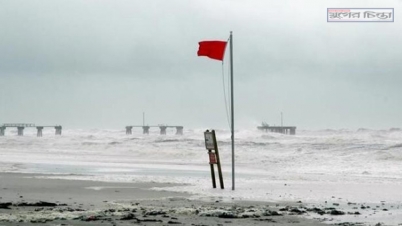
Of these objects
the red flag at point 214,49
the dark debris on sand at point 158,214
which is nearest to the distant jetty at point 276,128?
the red flag at point 214,49

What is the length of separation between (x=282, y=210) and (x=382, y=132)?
7162 centimetres

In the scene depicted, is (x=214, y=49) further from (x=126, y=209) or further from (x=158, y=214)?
(x=158, y=214)

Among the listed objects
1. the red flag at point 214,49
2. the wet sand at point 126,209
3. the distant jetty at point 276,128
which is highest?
the red flag at point 214,49

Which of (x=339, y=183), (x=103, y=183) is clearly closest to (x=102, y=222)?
(x=103, y=183)

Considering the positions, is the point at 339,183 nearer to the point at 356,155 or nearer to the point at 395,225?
the point at 395,225

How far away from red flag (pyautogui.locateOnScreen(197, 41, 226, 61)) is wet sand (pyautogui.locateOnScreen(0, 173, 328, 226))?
3.57 meters

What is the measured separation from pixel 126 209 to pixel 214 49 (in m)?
6.41

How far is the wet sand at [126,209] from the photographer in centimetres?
1037

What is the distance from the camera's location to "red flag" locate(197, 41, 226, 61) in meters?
17.3

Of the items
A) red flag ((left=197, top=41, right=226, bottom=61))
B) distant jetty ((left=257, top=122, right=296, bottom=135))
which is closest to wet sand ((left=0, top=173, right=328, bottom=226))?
red flag ((left=197, top=41, right=226, bottom=61))

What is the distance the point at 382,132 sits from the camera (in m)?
81.2

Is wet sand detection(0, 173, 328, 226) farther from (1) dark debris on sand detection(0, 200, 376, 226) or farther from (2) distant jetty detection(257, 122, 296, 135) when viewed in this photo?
(2) distant jetty detection(257, 122, 296, 135)

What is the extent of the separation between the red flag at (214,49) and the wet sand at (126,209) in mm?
3575

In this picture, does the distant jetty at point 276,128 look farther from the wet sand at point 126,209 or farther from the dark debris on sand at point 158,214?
the dark debris on sand at point 158,214
